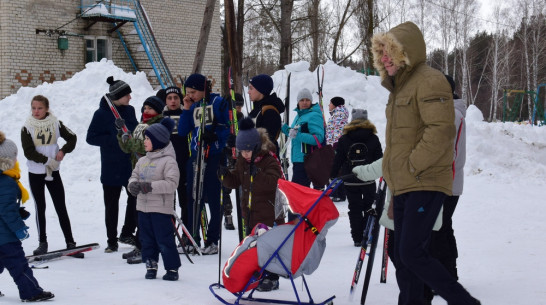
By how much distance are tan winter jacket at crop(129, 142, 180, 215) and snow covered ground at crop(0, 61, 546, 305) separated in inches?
26.6

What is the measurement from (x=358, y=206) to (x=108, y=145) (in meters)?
3.07

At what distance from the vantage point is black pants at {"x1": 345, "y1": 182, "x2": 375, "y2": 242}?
Result: 725 centimetres

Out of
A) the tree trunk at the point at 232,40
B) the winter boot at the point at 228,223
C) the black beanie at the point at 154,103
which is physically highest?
the tree trunk at the point at 232,40

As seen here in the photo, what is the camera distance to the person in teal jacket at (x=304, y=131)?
8.79 meters

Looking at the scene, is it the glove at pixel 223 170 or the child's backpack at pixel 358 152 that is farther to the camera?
the child's backpack at pixel 358 152

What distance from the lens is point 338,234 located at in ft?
26.9

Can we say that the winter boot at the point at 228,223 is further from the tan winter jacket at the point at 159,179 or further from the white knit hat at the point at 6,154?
the white knit hat at the point at 6,154

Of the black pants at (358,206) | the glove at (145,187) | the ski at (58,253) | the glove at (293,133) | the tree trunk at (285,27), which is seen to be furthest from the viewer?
the tree trunk at (285,27)

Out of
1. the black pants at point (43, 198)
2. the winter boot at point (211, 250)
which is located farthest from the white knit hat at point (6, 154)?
the winter boot at point (211, 250)

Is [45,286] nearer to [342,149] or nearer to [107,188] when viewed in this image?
[107,188]

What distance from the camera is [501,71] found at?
45.9 meters

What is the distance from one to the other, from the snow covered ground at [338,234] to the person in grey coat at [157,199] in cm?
22

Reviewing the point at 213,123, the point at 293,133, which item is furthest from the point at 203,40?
the point at 213,123

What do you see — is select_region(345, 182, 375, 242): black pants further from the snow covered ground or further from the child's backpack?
the child's backpack
